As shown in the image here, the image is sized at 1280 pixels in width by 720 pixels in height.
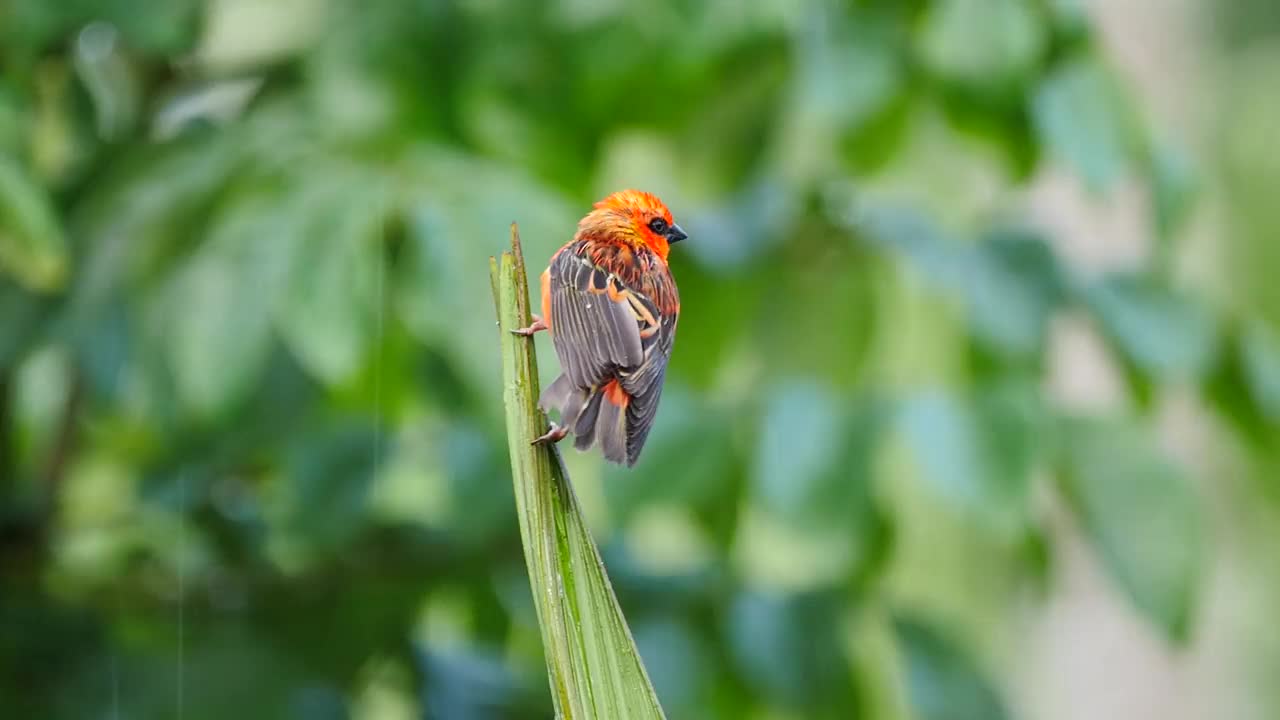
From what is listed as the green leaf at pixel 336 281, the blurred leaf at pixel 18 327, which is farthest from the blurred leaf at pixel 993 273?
the blurred leaf at pixel 18 327

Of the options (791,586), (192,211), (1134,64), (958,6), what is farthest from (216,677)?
(1134,64)

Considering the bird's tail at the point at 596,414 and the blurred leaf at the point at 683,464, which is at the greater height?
the blurred leaf at the point at 683,464

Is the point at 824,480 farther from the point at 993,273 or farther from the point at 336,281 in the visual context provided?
the point at 336,281

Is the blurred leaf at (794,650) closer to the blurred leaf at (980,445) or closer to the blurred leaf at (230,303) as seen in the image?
the blurred leaf at (980,445)

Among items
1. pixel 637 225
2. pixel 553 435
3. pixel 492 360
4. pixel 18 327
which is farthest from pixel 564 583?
pixel 18 327

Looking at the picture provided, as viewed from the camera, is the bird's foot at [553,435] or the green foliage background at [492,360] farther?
the green foliage background at [492,360]

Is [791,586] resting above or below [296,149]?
below

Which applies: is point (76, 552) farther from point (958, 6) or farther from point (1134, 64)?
point (1134, 64)
